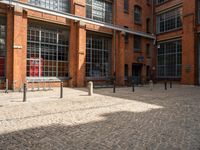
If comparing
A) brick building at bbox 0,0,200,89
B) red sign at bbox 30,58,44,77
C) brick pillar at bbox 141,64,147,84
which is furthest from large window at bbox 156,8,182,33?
red sign at bbox 30,58,44,77

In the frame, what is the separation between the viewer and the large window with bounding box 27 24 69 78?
62.5ft

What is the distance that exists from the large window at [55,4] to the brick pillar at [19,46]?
2.27 meters

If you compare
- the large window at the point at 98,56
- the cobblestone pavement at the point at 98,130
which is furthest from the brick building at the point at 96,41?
the cobblestone pavement at the point at 98,130

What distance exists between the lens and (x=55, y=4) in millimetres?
20703

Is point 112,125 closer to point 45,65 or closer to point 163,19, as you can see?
point 45,65

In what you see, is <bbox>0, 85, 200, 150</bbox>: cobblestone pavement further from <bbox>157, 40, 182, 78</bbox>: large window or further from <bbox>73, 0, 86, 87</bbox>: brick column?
<bbox>157, 40, 182, 78</bbox>: large window

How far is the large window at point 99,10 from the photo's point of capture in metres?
23.3

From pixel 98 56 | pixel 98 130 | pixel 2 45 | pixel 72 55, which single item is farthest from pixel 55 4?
pixel 98 130

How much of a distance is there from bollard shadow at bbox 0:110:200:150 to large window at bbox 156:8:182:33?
2345 cm

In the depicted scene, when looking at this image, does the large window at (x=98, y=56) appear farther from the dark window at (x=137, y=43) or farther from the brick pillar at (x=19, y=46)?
the brick pillar at (x=19, y=46)

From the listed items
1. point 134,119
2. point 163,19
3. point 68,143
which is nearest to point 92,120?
point 134,119

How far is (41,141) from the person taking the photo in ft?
16.9

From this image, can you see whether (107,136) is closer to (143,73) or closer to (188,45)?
(188,45)

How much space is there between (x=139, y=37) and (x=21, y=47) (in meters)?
16.7
